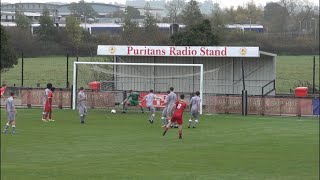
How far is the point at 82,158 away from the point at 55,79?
1895 inches

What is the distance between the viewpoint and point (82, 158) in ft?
77.5

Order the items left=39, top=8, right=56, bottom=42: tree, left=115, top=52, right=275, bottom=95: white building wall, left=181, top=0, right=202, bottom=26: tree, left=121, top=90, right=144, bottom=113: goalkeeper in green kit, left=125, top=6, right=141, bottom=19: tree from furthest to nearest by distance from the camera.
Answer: left=125, top=6, right=141, bottom=19: tree < left=181, top=0, right=202, bottom=26: tree < left=39, top=8, right=56, bottom=42: tree < left=115, top=52, right=275, bottom=95: white building wall < left=121, top=90, right=144, bottom=113: goalkeeper in green kit

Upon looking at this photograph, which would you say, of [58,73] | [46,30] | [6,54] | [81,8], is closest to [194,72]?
[6,54]

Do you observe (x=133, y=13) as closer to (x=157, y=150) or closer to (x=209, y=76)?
(x=209, y=76)

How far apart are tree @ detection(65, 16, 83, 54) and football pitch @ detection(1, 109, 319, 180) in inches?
1399

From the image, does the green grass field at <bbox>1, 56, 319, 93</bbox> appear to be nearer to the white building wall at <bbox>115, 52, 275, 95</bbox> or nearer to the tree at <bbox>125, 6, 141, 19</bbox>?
the white building wall at <bbox>115, 52, 275, 95</bbox>

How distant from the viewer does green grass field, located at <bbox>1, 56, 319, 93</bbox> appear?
68.2 metres

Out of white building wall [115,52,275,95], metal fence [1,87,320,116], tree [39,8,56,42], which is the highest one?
tree [39,8,56,42]

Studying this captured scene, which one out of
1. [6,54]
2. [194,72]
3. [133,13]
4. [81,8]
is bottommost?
[194,72]

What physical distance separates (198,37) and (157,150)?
33.9m

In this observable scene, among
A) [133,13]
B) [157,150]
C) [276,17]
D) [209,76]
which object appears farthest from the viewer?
[133,13]

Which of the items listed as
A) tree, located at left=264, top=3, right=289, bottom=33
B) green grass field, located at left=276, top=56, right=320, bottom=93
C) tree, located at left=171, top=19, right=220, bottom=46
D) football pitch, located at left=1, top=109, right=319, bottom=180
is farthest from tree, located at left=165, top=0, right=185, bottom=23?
football pitch, located at left=1, top=109, right=319, bottom=180

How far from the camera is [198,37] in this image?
59.5 m

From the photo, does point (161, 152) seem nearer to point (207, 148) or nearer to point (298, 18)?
point (207, 148)
